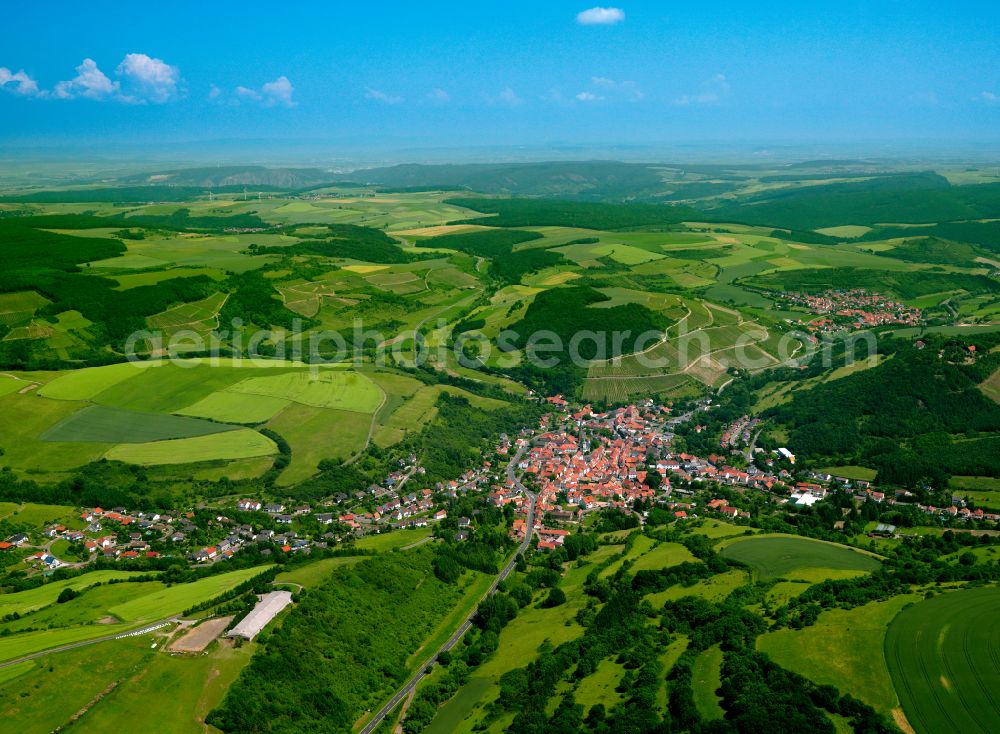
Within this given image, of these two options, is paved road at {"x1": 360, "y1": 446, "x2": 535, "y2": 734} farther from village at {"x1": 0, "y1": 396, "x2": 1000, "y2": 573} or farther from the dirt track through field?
the dirt track through field

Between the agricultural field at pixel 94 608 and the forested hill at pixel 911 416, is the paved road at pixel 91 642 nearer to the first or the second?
the agricultural field at pixel 94 608

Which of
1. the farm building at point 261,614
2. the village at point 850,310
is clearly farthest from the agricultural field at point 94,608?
the village at point 850,310

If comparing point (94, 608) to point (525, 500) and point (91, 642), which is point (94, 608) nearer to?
point (91, 642)

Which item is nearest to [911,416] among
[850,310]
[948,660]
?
[948,660]

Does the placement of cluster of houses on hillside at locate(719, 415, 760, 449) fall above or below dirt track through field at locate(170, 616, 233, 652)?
below

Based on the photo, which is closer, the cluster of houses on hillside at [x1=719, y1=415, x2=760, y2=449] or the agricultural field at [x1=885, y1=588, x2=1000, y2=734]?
the agricultural field at [x1=885, y1=588, x2=1000, y2=734]

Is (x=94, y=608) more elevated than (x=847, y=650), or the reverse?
(x=847, y=650)

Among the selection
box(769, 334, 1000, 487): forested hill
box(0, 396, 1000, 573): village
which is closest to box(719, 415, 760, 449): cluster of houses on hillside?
box(0, 396, 1000, 573): village

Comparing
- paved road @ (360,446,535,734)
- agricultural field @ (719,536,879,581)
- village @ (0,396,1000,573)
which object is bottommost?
paved road @ (360,446,535,734)

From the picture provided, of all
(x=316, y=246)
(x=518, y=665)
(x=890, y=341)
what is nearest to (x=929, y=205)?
(x=890, y=341)
